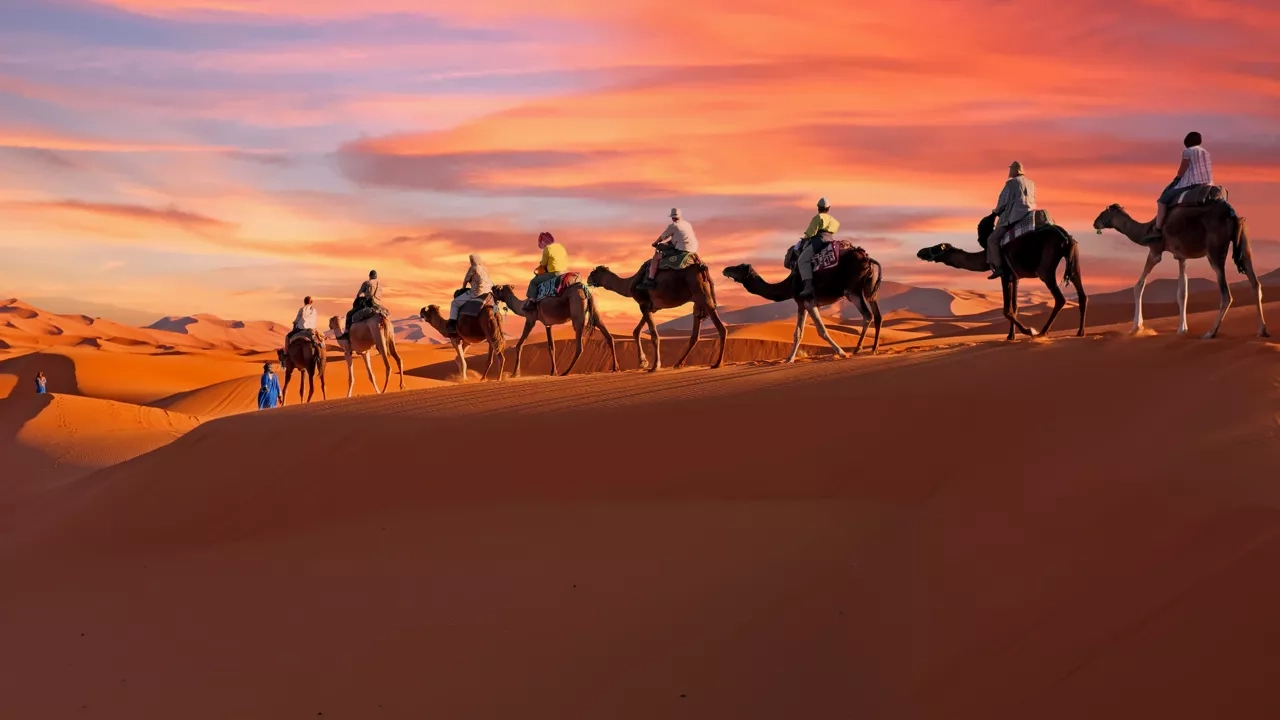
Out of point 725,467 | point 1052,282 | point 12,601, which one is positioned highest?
point 1052,282

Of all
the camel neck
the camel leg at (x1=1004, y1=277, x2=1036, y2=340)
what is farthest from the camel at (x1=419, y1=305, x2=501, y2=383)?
the camel leg at (x1=1004, y1=277, x2=1036, y2=340)

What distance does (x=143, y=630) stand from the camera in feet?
32.4

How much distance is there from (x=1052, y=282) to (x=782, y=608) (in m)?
8.02

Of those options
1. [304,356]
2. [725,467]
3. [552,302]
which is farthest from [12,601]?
[304,356]

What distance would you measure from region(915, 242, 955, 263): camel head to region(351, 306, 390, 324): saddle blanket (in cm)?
1357

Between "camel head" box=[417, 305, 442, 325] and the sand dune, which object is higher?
"camel head" box=[417, 305, 442, 325]

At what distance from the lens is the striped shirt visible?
1286cm

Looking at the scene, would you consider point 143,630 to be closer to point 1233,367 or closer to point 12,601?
point 12,601

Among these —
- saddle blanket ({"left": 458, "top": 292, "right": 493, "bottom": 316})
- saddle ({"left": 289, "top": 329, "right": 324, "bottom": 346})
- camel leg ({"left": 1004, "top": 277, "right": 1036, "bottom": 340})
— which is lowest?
camel leg ({"left": 1004, "top": 277, "right": 1036, "bottom": 340})

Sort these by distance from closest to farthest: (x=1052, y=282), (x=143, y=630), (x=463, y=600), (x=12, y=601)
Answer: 1. (x=463, y=600)
2. (x=143, y=630)
3. (x=12, y=601)
4. (x=1052, y=282)

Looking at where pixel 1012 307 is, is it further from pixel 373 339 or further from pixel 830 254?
pixel 373 339

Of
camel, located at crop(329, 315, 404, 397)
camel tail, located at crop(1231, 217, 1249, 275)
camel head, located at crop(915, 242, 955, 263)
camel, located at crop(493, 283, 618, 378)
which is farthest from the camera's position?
camel, located at crop(329, 315, 404, 397)

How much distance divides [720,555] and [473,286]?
51.0 ft

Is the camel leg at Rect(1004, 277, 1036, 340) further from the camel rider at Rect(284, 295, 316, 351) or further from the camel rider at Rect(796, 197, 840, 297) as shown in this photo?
the camel rider at Rect(284, 295, 316, 351)
